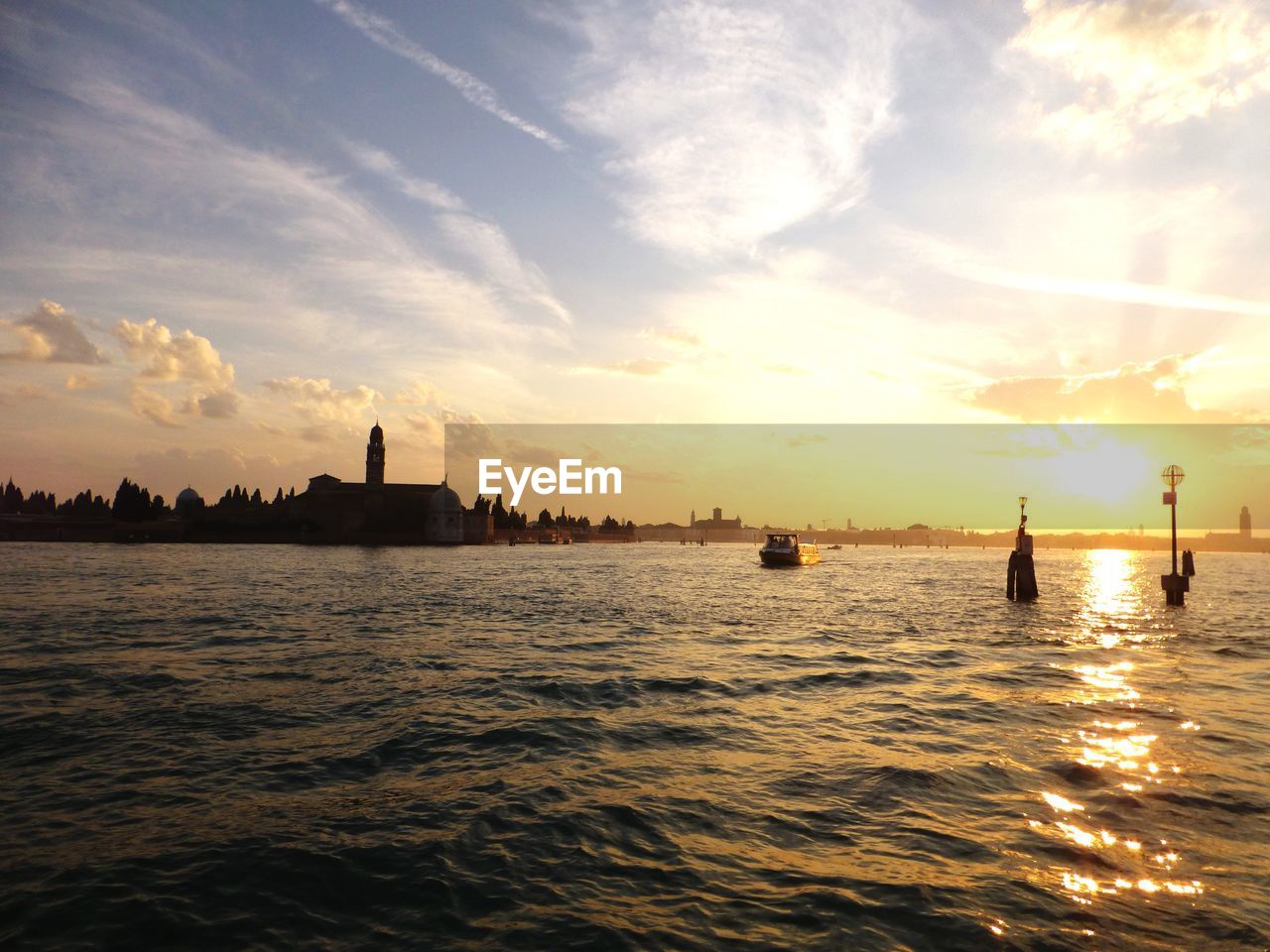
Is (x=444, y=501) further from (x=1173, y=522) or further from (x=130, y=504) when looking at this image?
(x=1173, y=522)

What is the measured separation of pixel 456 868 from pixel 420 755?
4.11m

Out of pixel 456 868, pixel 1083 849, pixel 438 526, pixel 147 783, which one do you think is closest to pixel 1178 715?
pixel 1083 849

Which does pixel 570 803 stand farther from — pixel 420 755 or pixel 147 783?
pixel 147 783

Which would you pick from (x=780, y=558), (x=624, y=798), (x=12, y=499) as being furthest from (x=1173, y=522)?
(x=12, y=499)

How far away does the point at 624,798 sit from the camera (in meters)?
9.35

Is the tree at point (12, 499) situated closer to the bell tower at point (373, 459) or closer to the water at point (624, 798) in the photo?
the bell tower at point (373, 459)

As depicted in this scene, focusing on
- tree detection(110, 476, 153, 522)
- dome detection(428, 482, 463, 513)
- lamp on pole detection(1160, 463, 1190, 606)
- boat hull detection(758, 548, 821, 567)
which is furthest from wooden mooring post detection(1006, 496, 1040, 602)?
tree detection(110, 476, 153, 522)

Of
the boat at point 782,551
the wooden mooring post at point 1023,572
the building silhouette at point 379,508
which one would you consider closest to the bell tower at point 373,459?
the building silhouette at point 379,508

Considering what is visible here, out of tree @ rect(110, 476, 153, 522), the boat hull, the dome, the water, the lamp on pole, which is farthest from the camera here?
the dome

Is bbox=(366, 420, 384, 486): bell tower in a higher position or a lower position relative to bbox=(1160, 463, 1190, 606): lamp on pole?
higher

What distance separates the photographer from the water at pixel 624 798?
638 cm

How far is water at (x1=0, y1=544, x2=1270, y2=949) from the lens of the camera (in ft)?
20.9

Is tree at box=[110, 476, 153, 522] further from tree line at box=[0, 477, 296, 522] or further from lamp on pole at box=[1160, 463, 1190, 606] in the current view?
lamp on pole at box=[1160, 463, 1190, 606]

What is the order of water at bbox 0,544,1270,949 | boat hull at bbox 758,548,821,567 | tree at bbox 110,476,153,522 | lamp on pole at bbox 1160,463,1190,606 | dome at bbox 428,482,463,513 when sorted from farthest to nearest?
dome at bbox 428,482,463,513 → tree at bbox 110,476,153,522 → boat hull at bbox 758,548,821,567 → lamp on pole at bbox 1160,463,1190,606 → water at bbox 0,544,1270,949
